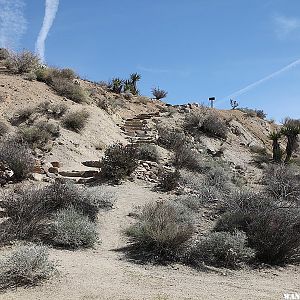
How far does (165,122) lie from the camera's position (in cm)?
2666

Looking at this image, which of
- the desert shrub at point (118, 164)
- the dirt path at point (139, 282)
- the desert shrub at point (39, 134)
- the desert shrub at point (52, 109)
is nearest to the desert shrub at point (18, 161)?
the desert shrub at point (118, 164)

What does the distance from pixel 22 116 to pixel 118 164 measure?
751 cm

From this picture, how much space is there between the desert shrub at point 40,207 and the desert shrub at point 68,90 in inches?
527

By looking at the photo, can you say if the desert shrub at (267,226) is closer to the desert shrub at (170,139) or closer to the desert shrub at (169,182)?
the desert shrub at (169,182)

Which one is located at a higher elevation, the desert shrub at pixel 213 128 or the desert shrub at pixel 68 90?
the desert shrub at pixel 68 90

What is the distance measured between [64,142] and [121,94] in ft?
54.7

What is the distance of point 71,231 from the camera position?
8766 millimetres

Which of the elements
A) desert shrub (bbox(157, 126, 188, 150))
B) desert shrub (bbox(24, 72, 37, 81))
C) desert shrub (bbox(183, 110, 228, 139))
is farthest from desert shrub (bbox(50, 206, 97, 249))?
desert shrub (bbox(183, 110, 228, 139))

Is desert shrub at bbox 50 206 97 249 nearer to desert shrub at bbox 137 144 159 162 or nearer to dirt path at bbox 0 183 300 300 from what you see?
dirt path at bbox 0 183 300 300

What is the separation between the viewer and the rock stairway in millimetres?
22372

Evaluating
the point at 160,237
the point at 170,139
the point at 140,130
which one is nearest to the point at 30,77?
the point at 140,130

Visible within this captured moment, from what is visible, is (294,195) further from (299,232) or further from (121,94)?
(121,94)

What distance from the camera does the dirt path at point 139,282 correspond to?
239 inches

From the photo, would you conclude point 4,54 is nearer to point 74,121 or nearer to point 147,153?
point 74,121
